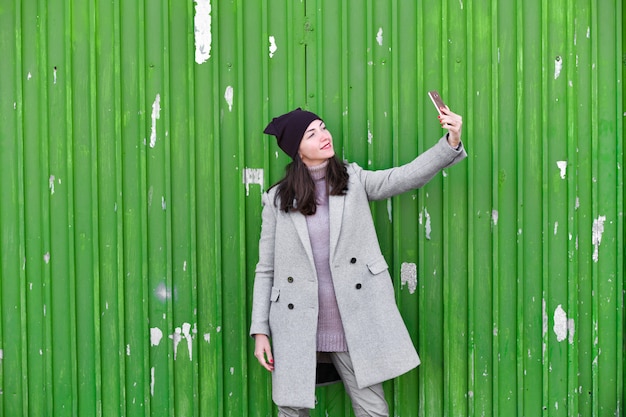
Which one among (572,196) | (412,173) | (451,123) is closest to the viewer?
(451,123)

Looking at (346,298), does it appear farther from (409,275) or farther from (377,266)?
(409,275)

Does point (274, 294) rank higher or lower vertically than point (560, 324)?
higher

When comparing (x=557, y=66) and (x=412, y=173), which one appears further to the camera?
(x=557, y=66)

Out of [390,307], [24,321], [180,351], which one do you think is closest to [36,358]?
[24,321]

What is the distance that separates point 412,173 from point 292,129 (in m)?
0.57

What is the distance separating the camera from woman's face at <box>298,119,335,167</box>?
2.99 metres

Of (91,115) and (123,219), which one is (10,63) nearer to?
(91,115)

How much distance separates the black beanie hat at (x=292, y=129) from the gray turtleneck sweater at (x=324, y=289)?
0.26 m

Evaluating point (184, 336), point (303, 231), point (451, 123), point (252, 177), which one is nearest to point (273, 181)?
point (252, 177)

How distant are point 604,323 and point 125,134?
2.63m

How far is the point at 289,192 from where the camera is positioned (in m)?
3.02

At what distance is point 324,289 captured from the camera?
299 cm

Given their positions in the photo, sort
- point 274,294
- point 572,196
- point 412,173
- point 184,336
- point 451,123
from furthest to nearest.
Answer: point 184,336 < point 572,196 < point 274,294 < point 412,173 < point 451,123

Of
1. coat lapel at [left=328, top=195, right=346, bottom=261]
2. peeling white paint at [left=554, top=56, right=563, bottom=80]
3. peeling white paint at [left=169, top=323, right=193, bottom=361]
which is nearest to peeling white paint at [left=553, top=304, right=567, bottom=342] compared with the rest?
peeling white paint at [left=554, top=56, right=563, bottom=80]
